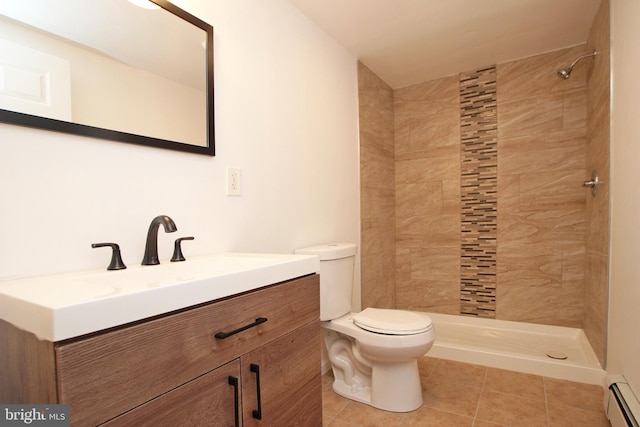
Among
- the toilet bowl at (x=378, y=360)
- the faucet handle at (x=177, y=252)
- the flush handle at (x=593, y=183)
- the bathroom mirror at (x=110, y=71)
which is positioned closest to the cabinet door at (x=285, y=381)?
the faucet handle at (x=177, y=252)

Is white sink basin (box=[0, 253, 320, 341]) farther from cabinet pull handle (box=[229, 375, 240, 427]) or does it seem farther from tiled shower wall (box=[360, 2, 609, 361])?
tiled shower wall (box=[360, 2, 609, 361])

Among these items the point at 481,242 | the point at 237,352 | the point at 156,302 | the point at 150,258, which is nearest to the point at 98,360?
the point at 156,302

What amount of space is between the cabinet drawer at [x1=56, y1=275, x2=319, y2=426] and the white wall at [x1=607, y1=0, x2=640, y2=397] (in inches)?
60.6

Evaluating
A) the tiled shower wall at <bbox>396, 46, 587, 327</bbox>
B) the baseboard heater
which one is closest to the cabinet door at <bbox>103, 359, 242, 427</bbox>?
the baseboard heater

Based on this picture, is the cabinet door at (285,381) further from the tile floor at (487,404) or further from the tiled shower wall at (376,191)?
the tiled shower wall at (376,191)

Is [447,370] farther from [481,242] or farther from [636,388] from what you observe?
[481,242]

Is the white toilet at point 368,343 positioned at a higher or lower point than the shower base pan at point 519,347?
higher

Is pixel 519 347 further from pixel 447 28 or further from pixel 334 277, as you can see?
pixel 447 28

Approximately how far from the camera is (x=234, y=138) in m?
1.52

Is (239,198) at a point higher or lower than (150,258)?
higher

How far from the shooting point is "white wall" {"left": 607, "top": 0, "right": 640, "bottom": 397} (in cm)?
144

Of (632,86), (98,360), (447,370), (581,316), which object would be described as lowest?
(447,370)

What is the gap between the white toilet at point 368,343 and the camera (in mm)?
1686

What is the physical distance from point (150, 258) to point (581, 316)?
2928 millimetres
